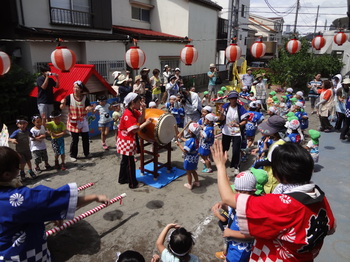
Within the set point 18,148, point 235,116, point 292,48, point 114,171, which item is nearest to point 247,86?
point 292,48

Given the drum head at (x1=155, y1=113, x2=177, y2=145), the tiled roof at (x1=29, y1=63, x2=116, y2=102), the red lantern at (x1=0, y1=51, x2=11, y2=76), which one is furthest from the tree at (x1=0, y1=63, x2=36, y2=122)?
the drum head at (x1=155, y1=113, x2=177, y2=145)

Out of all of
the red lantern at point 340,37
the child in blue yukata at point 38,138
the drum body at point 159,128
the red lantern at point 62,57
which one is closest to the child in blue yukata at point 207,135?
the drum body at point 159,128

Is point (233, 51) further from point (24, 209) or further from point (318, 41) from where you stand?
point (24, 209)

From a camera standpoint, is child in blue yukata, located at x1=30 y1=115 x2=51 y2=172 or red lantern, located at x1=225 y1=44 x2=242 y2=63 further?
red lantern, located at x1=225 y1=44 x2=242 y2=63

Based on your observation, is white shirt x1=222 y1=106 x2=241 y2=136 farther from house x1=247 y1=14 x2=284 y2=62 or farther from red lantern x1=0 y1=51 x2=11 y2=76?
house x1=247 y1=14 x2=284 y2=62

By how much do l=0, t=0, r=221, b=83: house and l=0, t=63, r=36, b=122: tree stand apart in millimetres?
1065

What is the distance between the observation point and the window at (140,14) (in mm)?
17552

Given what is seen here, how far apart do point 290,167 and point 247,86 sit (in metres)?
9.85

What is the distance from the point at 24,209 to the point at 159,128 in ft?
11.6

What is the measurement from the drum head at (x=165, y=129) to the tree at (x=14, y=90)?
19.1 ft

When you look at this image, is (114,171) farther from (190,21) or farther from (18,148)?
(190,21)

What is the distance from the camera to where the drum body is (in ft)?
16.9

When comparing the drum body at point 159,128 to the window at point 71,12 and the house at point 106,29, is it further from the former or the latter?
the window at point 71,12

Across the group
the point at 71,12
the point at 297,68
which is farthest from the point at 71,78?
the point at 297,68
